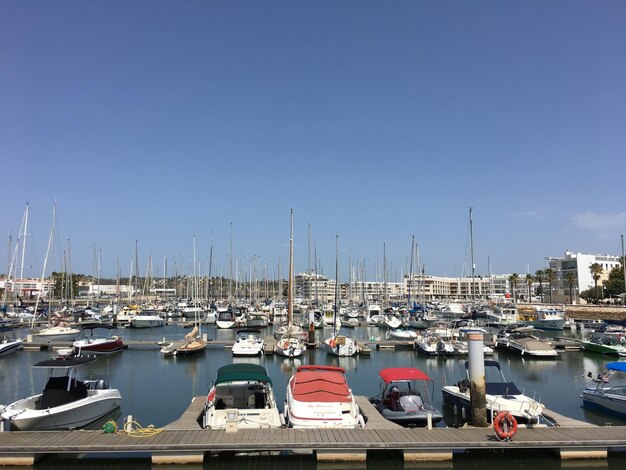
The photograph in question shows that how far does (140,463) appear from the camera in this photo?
55.5ft

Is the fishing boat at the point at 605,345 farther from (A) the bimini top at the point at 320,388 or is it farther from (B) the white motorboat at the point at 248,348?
(A) the bimini top at the point at 320,388

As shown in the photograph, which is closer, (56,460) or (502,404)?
(56,460)

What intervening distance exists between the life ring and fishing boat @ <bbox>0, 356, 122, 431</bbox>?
17078 millimetres

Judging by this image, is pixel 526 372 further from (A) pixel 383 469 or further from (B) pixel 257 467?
(B) pixel 257 467

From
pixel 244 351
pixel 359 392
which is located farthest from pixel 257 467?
pixel 244 351

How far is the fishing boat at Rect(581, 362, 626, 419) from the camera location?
23688 mm

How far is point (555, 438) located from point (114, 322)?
74773mm

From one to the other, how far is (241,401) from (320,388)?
4.57m

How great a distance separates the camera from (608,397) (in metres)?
24.3

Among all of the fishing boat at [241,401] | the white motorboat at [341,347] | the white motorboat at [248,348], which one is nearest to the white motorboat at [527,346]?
the white motorboat at [341,347]

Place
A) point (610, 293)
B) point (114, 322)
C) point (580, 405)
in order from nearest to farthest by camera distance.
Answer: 1. point (580, 405)
2. point (114, 322)
3. point (610, 293)

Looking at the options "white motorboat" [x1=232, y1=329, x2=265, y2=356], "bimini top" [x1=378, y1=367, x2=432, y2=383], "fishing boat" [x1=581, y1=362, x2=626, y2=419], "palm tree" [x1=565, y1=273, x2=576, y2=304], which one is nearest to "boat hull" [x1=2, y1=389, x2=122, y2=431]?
"bimini top" [x1=378, y1=367, x2=432, y2=383]

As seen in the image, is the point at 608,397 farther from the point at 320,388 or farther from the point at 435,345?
the point at 435,345

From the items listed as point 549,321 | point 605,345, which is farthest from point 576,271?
point 605,345
